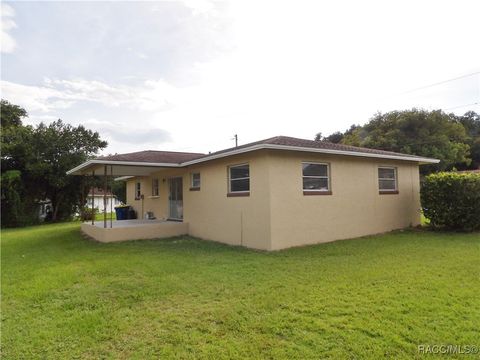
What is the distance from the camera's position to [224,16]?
9.87 metres

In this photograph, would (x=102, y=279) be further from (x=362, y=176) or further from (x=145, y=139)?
(x=145, y=139)

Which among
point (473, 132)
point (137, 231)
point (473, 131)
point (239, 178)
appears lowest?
point (137, 231)

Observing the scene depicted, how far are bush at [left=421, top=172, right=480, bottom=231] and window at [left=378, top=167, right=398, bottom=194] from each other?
104 centimetres

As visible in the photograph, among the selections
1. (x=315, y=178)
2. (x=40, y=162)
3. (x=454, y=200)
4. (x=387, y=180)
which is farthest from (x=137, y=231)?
(x=40, y=162)

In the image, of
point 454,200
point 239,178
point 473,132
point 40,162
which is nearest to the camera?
point 239,178

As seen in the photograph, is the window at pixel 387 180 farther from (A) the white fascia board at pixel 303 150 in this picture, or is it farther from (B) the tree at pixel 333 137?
(B) the tree at pixel 333 137

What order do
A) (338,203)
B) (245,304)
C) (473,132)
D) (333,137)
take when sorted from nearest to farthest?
(245,304) < (338,203) < (473,132) < (333,137)

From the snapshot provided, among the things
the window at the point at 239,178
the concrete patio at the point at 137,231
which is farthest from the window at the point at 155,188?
the window at the point at 239,178

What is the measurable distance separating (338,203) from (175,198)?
7.00m

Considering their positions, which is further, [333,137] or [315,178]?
[333,137]

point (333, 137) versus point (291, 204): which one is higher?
point (333, 137)

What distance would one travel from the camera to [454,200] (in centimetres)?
1088

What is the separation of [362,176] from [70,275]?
8.89 meters

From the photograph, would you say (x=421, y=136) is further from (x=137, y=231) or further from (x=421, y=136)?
(x=137, y=231)
